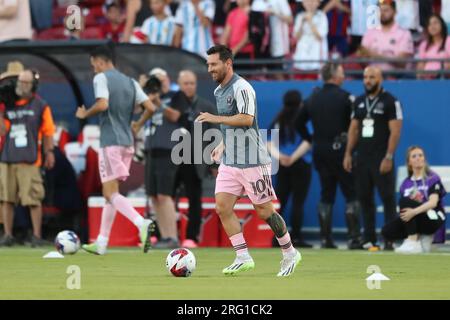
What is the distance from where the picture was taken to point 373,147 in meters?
19.9

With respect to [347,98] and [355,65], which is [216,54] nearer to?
[347,98]

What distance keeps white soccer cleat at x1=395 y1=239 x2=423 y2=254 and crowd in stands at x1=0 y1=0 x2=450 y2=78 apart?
3944mm

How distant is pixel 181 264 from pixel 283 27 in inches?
404

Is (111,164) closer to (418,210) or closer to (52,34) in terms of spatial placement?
(418,210)

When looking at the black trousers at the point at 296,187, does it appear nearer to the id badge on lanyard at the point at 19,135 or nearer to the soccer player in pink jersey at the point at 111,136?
the soccer player in pink jersey at the point at 111,136

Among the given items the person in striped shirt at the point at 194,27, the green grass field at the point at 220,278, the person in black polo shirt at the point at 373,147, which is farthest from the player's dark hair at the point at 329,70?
the person in striped shirt at the point at 194,27

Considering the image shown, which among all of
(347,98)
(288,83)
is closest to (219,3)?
(288,83)

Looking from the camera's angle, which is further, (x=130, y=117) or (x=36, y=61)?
(x=36, y=61)

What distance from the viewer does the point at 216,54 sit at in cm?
1388

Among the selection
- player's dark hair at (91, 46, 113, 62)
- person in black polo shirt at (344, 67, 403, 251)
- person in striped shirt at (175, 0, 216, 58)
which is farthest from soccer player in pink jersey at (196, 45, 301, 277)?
person in striped shirt at (175, 0, 216, 58)

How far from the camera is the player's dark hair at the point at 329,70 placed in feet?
67.2

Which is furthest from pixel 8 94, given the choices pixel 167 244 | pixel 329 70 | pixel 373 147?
pixel 373 147

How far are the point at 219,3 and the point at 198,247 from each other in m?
5.63

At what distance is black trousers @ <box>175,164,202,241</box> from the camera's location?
20.5 m
